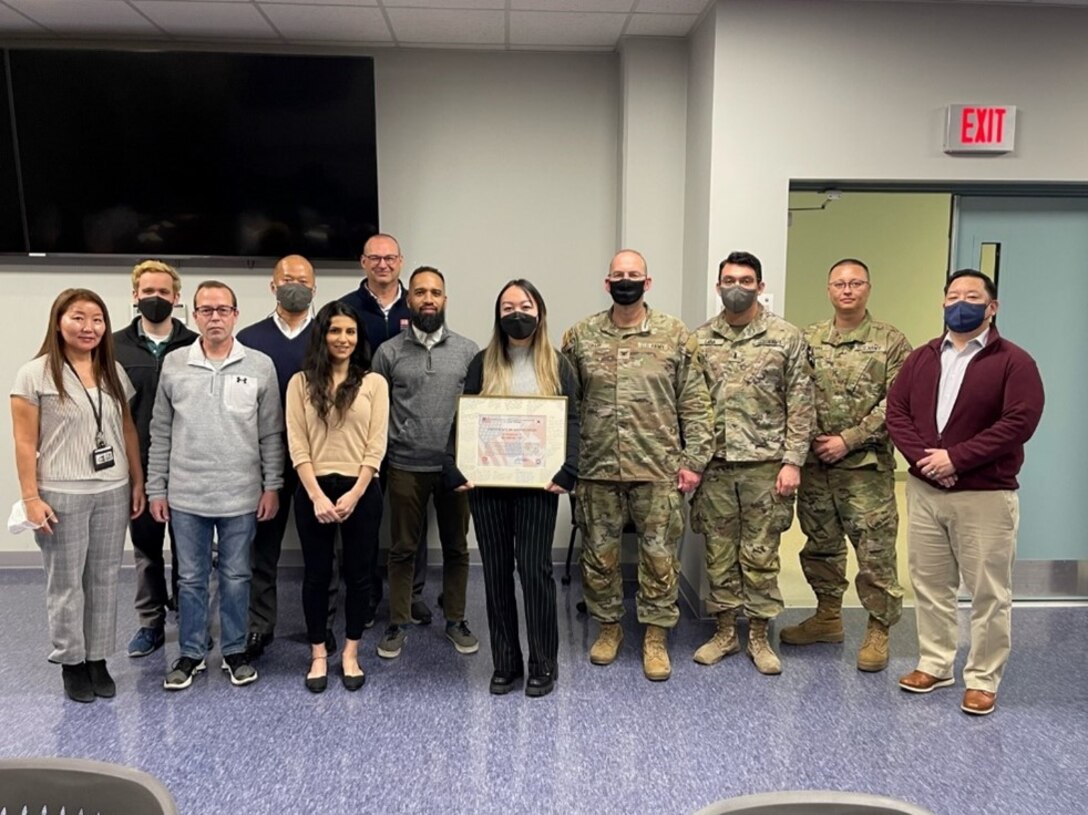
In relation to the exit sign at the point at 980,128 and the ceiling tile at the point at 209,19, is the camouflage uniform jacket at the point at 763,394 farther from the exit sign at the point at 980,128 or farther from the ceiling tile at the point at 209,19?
the ceiling tile at the point at 209,19

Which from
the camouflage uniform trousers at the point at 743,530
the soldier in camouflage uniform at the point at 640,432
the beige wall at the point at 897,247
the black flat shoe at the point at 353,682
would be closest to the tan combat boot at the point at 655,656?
the soldier in camouflage uniform at the point at 640,432

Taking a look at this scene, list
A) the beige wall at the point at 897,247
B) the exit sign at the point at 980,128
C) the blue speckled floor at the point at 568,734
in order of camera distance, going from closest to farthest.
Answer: the blue speckled floor at the point at 568,734
the exit sign at the point at 980,128
the beige wall at the point at 897,247

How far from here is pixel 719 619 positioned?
3365 mm

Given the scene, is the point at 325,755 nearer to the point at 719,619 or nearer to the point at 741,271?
the point at 719,619

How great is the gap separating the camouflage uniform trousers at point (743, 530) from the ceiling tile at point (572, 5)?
215cm

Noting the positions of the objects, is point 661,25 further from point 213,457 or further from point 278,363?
point 213,457

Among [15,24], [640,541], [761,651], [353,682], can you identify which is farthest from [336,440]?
[15,24]

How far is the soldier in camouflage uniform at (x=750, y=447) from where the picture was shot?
314 cm

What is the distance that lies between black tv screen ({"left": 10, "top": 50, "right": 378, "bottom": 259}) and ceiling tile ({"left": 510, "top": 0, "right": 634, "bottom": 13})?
3.06 feet

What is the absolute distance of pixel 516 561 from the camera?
2.98 meters

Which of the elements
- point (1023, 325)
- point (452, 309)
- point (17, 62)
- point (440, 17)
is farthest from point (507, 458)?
point (17, 62)

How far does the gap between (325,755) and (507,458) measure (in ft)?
3.80

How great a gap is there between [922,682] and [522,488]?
173cm

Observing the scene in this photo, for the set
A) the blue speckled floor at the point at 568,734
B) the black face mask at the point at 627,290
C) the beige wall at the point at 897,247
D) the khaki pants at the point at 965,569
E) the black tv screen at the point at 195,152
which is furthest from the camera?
the beige wall at the point at 897,247
